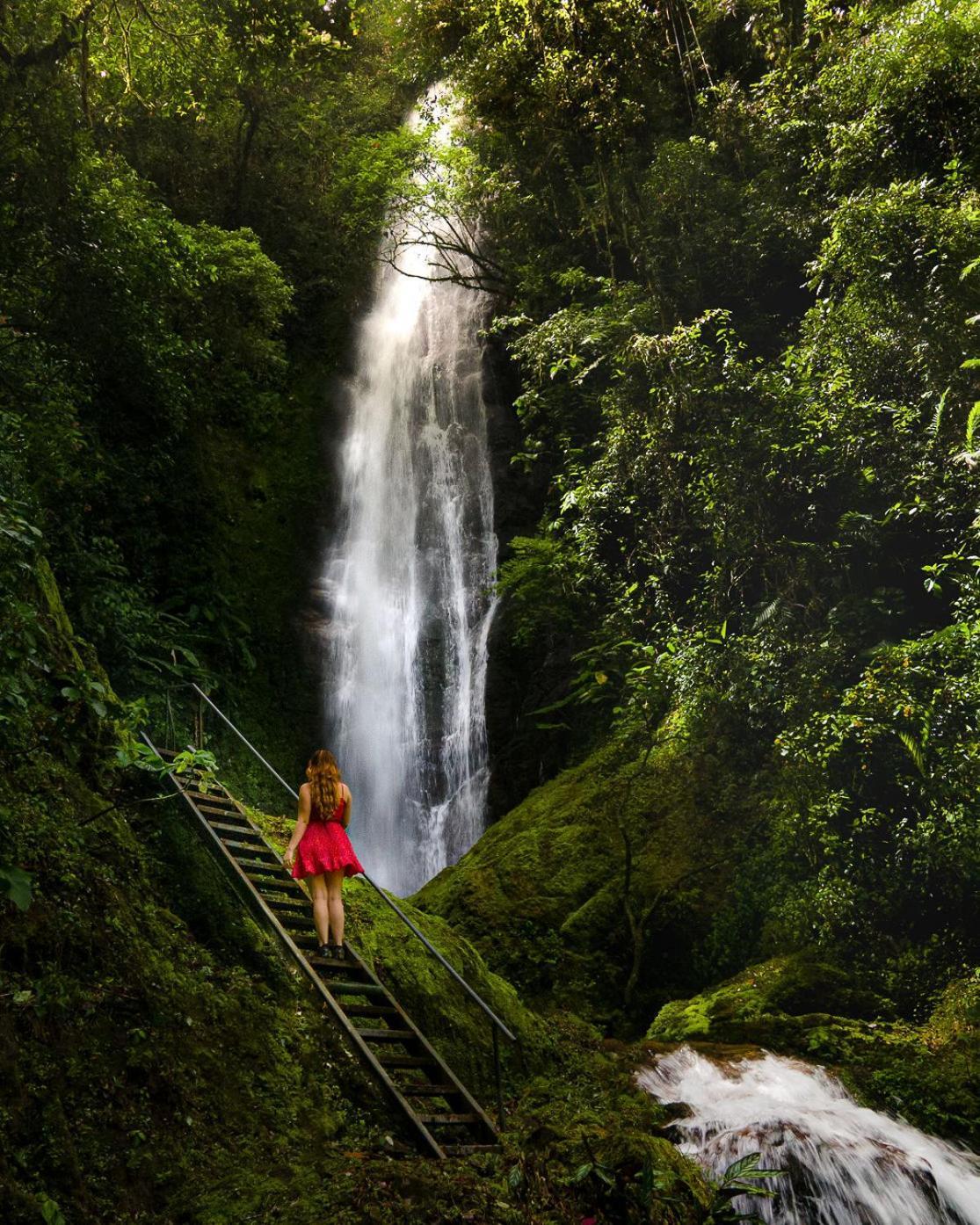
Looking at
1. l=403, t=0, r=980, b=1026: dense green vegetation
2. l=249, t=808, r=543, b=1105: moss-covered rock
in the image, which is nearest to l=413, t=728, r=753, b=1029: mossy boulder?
l=403, t=0, r=980, b=1026: dense green vegetation

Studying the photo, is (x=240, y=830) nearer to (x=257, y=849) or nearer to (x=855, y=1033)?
(x=257, y=849)

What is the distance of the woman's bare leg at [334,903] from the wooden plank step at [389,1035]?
0.73 meters

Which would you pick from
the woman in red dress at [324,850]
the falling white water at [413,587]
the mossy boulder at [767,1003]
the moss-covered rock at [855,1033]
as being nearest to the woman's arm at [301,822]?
the woman in red dress at [324,850]

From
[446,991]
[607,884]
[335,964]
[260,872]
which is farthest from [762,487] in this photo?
[335,964]

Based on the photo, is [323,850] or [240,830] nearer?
[323,850]

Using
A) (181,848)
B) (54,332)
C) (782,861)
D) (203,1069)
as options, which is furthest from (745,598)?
(54,332)

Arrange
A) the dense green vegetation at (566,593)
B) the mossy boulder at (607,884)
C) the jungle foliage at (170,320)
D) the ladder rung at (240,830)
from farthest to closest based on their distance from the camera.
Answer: the jungle foliage at (170,320)
the mossy boulder at (607,884)
the ladder rung at (240,830)
the dense green vegetation at (566,593)

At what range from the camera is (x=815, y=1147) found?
516 cm

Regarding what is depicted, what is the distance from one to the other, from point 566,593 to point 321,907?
25.4 ft

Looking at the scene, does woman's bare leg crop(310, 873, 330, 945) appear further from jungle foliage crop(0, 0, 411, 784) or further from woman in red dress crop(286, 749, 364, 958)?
jungle foliage crop(0, 0, 411, 784)

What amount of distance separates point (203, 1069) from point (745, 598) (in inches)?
323

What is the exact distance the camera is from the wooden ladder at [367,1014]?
450 centimetres

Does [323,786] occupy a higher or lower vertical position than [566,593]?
lower

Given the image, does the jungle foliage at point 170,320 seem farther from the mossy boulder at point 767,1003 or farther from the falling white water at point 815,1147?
the mossy boulder at point 767,1003
